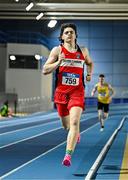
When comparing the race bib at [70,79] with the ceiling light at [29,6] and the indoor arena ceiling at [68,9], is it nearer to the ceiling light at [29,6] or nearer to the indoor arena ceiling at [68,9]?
the indoor arena ceiling at [68,9]

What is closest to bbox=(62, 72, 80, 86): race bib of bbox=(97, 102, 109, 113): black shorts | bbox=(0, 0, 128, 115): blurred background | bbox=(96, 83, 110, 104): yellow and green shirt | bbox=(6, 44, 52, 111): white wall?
bbox=(96, 83, 110, 104): yellow and green shirt

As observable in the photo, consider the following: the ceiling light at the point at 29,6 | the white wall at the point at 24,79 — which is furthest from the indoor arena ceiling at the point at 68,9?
the white wall at the point at 24,79

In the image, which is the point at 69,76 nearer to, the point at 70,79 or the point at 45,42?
the point at 70,79

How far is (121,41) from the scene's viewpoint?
46219 millimetres

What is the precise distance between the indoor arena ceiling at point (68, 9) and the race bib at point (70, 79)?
26.7 m

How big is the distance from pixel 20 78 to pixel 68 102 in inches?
1198

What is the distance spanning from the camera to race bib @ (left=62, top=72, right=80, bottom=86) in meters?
7.17

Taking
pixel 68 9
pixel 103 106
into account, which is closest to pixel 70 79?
pixel 103 106

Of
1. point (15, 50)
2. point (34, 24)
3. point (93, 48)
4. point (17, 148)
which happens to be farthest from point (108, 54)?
point (17, 148)

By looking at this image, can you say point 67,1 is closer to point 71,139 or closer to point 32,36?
point 32,36

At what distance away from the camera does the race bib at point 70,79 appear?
7.17m

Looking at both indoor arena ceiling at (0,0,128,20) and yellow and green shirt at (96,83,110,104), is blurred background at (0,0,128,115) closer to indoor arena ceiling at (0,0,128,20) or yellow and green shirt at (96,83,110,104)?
indoor arena ceiling at (0,0,128,20)

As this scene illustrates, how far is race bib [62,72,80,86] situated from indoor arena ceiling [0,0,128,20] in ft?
87.7

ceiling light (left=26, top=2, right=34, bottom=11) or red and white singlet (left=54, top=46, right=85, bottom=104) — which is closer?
red and white singlet (left=54, top=46, right=85, bottom=104)
